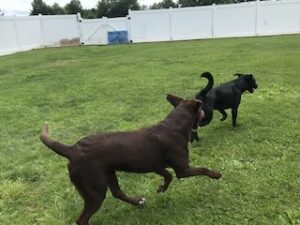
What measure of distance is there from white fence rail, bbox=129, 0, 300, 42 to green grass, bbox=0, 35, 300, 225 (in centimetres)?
1451

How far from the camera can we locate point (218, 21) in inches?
966

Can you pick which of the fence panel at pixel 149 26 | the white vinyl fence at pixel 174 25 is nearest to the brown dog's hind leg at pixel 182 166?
the white vinyl fence at pixel 174 25

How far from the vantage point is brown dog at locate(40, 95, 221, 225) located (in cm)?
290

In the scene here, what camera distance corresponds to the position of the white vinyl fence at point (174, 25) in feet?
77.6

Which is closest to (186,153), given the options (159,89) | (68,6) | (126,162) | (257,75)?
(126,162)

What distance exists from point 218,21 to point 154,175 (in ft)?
71.3

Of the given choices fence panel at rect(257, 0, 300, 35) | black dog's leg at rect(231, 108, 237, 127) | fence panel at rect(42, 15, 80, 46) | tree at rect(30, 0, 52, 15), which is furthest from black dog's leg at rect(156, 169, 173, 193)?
tree at rect(30, 0, 52, 15)

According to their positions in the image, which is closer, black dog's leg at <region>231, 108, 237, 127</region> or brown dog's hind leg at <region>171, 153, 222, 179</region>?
brown dog's hind leg at <region>171, 153, 222, 179</region>

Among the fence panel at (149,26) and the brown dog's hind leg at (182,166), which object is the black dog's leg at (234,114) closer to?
the brown dog's hind leg at (182,166)

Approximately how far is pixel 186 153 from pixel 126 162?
52 cm

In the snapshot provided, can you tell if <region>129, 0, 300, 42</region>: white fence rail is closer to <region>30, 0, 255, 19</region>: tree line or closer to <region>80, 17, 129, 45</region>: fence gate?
<region>80, 17, 129, 45</region>: fence gate

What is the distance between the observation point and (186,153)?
3264mm

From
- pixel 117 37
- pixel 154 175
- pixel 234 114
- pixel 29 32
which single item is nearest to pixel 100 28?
pixel 117 37

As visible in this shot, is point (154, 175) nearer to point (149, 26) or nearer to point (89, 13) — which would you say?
point (149, 26)
